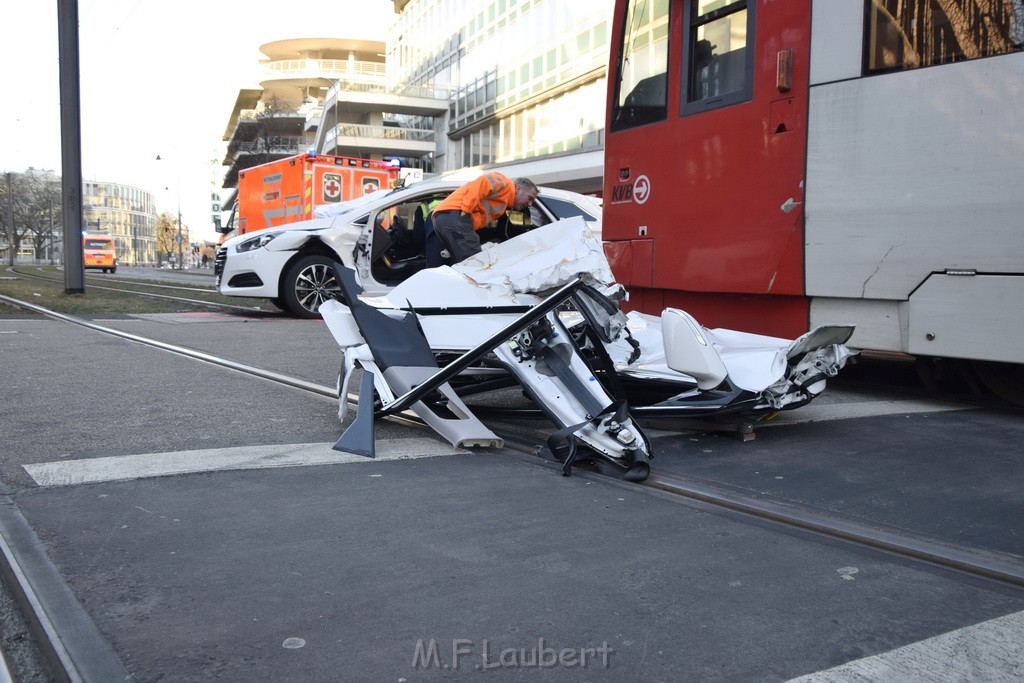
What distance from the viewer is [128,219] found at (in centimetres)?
15550

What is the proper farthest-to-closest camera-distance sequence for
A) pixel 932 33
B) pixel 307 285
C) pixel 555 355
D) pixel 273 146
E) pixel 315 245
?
pixel 273 146
pixel 307 285
pixel 315 245
pixel 932 33
pixel 555 355

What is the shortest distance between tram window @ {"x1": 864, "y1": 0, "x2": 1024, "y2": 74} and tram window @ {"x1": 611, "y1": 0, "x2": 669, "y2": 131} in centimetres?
168

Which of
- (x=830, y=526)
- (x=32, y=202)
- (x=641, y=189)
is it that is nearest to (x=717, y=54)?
(x=641, y=189)

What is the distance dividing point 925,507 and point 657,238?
3701 millimetres

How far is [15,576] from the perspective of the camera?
7.43 ft

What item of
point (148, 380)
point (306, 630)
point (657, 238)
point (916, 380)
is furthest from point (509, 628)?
point (916, 380)

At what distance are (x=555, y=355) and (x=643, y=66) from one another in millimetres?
3678

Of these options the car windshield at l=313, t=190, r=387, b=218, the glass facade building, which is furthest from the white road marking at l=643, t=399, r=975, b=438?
the glass facade building

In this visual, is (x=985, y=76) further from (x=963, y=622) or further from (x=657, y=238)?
(x=963, y=622)

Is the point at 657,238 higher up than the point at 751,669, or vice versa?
the point at 657,238

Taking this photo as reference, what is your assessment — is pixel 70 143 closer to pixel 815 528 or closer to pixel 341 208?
pixel 341 208

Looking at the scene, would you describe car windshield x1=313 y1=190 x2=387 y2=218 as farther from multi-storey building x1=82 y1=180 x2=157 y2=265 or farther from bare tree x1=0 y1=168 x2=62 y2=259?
multi-storey building x1=82 y1=180 x2=157 y2=265

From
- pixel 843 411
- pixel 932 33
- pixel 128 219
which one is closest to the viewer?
pixel 932 33

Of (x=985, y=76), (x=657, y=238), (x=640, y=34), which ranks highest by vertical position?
(x=640, y=34)
